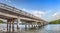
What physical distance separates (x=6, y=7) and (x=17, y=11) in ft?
23.4

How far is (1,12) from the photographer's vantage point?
3075 centimetres

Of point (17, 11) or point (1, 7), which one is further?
point (17, 11)

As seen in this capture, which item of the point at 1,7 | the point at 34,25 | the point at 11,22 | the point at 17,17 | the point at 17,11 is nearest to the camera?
the point at 1,7

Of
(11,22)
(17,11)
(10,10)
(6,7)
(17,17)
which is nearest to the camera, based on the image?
(6,7)

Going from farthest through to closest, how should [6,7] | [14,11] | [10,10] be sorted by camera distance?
[14,11] → [10,10] → [6,7]

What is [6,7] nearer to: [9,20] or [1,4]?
[1,4]

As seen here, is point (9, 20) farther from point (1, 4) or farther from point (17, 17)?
point (1, 4)

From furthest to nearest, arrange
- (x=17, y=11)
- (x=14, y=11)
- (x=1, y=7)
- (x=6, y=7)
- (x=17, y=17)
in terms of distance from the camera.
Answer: (x=17, y=17), (x=17, y=11), (x=14, y=11), (x=6, y=7), (x=1, y=7)

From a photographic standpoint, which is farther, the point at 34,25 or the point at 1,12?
the point at 34,25

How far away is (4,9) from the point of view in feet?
99.5

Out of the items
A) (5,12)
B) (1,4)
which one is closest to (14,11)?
(5,12)

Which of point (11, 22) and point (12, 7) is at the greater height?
point (12, 7)

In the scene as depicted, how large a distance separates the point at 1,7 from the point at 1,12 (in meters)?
2.15

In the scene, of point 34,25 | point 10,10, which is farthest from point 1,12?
point 34,25
